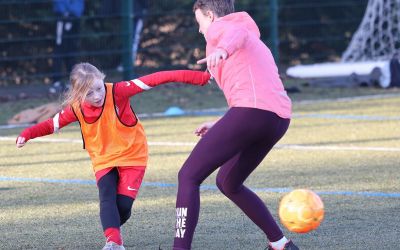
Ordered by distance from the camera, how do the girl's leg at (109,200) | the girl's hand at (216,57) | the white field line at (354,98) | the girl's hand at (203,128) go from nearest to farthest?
the girl's hand at (216,57) → the girl's hand at (203,128) → the girl's leg at (109,200) → the white field line at (354,98)

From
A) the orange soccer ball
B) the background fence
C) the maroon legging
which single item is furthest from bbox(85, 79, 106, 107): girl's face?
the background fence

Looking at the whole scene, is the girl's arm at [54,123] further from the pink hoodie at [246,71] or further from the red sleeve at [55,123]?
the pink hoodie at [246,71]

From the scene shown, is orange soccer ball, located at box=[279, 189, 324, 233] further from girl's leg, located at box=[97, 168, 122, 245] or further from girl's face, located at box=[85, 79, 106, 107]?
girl's face, located at box=[85, 79, 106, 107]

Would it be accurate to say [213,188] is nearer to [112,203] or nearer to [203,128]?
[112,203]

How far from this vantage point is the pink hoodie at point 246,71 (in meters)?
5.67

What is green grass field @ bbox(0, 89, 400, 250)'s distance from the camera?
664 cm

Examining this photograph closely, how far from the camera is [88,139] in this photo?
259 inches

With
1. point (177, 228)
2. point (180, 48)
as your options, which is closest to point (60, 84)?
point (180, 48)

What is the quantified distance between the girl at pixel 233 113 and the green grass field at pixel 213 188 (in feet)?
A: 2.48

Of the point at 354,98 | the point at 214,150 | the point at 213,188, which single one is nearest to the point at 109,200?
the point at 214,150

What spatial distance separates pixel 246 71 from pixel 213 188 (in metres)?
2.92

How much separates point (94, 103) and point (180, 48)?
12.2 metres

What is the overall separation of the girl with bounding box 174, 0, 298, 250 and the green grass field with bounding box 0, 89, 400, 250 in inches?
29.7

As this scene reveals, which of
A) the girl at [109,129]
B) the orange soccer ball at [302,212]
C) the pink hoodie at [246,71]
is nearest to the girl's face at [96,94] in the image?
the girl at [109,129]
